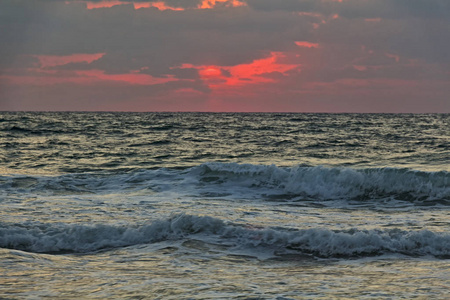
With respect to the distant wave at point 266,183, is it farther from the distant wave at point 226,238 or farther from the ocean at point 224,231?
the distant wave at point 226,238

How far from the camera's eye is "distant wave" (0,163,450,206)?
50.6ft

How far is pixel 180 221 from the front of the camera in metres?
9.95

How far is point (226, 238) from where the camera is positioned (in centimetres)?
928

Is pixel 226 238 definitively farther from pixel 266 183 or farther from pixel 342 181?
pixel 342 181

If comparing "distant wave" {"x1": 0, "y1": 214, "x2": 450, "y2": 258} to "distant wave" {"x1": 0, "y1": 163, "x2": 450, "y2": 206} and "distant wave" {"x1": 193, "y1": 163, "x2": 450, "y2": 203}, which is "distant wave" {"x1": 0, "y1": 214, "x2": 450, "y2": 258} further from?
"distant wave" {"x1": 193, "y1": 163, "x2": 450, "y2": 203}

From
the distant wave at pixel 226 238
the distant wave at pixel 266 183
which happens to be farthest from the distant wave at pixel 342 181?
the distant wave at pixel 226 238

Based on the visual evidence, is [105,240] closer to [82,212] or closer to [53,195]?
[82,212]

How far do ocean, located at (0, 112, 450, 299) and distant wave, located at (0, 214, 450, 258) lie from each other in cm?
3

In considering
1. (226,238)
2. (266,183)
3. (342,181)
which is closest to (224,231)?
(226,238)

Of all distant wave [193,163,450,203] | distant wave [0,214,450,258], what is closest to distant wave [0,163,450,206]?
distant wave [193,163,450,203]

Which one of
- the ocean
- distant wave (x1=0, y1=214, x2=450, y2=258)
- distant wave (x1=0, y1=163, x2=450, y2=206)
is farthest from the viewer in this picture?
distant wave (x1=0, y1=163, x2=450, y2=206)

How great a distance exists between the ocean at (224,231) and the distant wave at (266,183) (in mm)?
55

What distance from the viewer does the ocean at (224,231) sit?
6346 millimetres

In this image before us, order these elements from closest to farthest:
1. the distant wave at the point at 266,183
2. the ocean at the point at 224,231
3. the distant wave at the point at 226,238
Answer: the ocean at the point at 224,231 → the distant wave at the point at 226,238 → the distant wave at the point at 266,183
